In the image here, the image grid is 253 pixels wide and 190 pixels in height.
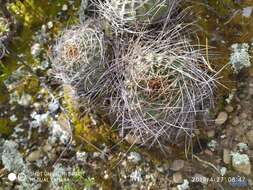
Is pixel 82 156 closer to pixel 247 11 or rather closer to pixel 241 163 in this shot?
pixel 241 163

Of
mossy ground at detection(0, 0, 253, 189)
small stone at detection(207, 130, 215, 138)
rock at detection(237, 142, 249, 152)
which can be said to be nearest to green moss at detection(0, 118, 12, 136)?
mossy ground at detection(0, 0, 253, 189)

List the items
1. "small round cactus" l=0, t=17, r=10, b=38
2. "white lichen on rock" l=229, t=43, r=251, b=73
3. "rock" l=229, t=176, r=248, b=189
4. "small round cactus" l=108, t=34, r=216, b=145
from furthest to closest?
"small round cactus" l=0, t=17, r=10, b=38 → "white lichen on rock" l=229, t=43, r=251, b=73 → "rock" l=229, t=176, r=248, b=189 → "small round cactus" l=108, t=34, r=216, b=145

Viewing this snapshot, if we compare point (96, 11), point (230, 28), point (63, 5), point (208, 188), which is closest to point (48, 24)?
point (63, 5)

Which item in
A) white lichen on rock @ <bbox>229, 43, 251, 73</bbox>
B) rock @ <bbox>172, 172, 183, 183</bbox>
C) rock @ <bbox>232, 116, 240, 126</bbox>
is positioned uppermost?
white lichen on rock @ <bbox>229, 43, 251, 73</bbox>

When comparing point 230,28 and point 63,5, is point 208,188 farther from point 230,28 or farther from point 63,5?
point 63,5

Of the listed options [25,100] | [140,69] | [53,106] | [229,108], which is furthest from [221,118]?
[25,100]

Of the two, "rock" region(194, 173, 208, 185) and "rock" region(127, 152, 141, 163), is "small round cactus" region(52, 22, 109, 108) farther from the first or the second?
"rock" region(194, 173, 208, 185)

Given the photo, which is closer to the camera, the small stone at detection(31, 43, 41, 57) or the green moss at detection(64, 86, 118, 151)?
the green moss at detection(64, 86, 118, 151)
